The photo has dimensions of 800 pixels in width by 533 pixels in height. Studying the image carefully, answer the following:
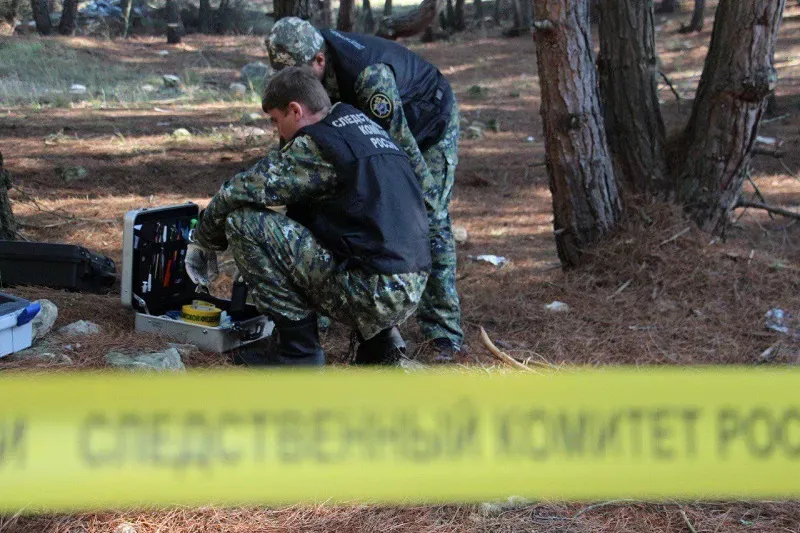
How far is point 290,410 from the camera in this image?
2.67 meters

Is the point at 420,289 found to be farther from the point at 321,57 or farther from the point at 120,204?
the point at 120,204

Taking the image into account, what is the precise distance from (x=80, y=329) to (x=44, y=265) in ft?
2.80

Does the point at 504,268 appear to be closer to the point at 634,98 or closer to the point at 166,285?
the point at 634,98

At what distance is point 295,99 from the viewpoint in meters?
3.33

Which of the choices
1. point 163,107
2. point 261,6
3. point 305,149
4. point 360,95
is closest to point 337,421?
point 305,149

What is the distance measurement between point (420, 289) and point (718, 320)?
1.99m

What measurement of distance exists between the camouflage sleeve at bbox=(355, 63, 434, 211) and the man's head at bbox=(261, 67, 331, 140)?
357 mm

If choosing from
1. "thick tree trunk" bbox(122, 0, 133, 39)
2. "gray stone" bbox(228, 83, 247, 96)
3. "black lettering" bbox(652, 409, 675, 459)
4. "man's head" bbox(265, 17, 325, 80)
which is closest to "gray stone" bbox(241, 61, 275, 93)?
"gray stone" bbox(228, 83, 247, 96)

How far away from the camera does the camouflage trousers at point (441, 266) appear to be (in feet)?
13.4

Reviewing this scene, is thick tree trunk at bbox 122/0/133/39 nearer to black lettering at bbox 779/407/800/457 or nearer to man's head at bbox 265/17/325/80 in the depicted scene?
man's head at bbox 265/17/325/80

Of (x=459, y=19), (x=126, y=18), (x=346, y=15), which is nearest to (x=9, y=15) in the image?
(x=126, y=18)

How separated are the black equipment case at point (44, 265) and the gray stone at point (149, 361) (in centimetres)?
123

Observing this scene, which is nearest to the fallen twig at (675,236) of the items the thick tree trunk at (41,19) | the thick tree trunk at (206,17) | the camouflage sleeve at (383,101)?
the camouflage sleeve at (383,101)

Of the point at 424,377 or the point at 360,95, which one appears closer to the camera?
the point at 424,377
